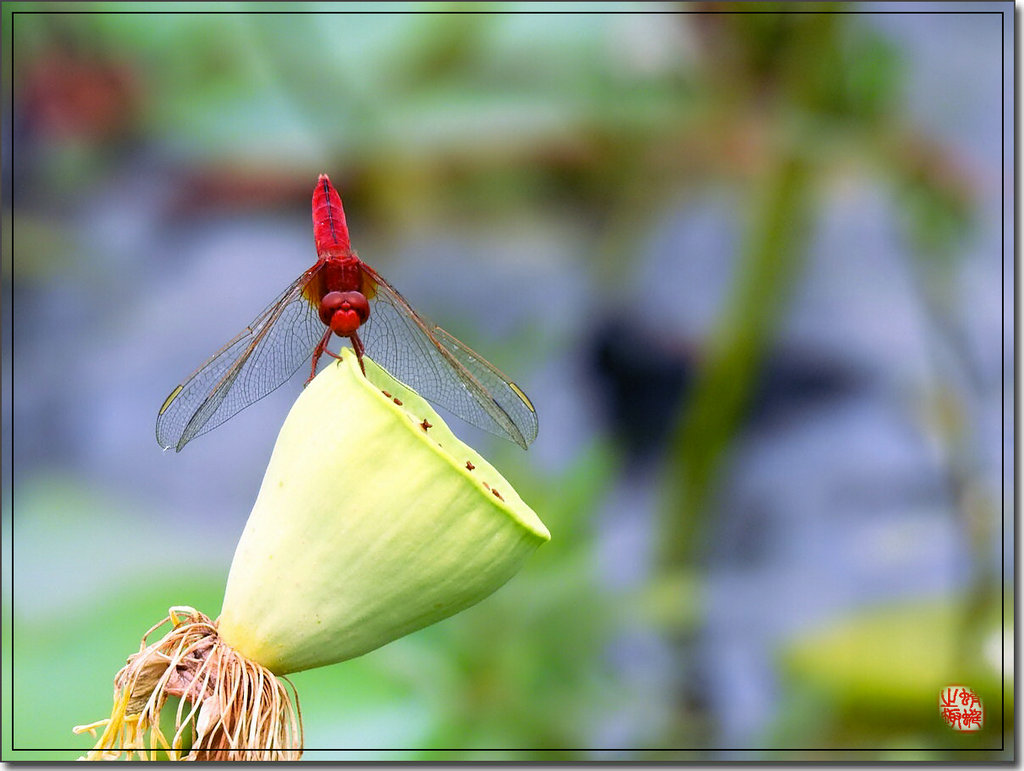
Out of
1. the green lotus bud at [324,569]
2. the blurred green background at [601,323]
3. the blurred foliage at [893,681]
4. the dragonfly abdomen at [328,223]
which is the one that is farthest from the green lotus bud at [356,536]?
the blurred foliage at [893,681]

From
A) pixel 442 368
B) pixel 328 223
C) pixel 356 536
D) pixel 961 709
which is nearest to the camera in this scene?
pixel 356 536

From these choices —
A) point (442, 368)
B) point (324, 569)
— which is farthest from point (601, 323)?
point (324, 569)

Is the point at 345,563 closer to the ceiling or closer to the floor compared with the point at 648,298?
closer to the floor

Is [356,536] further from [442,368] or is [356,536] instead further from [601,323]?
[601,323]

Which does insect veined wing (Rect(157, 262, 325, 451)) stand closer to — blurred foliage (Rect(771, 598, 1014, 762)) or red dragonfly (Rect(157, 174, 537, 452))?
red dragonfly (Rect(157, 174, 537, 452))

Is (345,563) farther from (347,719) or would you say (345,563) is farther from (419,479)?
(347,719)

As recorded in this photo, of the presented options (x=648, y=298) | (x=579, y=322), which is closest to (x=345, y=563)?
(x=579, y=322)
